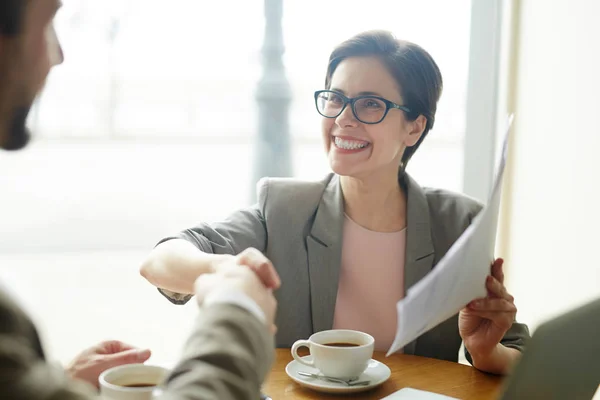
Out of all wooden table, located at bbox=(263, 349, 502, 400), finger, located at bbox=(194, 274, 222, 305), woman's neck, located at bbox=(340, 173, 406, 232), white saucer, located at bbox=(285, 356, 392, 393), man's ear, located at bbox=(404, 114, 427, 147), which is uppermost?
man's ear, located at bbox=(404, 114, 427, 147)

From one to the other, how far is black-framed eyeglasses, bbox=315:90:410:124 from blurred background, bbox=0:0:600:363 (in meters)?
1.17

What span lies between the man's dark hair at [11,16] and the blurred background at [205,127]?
2.42m

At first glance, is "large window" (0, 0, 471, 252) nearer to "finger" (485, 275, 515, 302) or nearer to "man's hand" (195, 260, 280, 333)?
"finger" (485, 275, 515, 302)

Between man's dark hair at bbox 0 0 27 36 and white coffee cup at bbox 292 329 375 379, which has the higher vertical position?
man's dark hair at bbox 0 0 27 36

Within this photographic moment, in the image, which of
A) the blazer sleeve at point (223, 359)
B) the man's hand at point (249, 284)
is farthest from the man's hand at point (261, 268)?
the blazer sleeve at point (223, 359)

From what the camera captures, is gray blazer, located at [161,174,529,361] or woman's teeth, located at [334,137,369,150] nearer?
gray blazer, located at [161,174,529,361]

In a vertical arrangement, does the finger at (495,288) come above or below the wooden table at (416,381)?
above

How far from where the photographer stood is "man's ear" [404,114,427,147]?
201 cm

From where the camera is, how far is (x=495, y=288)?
4.75 ft

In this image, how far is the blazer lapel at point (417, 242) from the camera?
1.83m

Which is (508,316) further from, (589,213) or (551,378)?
(589,213)

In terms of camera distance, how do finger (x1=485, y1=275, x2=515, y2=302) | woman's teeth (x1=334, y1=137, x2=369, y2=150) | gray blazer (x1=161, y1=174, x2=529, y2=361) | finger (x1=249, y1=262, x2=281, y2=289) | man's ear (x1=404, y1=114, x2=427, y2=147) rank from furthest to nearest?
man's ear (x1=404, y1=114, x2=427, y2=147)
woman's teeth (x1=334, y1=137, x2=369, y2=150)
gray blazer (x1=161, y1=174, x2=529, y2=361)
finger (x1=485, y1=275, x2=515, y2=302)
finger (x1=249, y1=262, x2=281, y2=289)

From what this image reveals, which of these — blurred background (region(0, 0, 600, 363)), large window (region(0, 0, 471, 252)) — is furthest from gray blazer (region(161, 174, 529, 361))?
large window (region(0, 0, 471, 252))

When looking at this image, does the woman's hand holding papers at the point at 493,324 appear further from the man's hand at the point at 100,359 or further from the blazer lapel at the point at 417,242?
the man's hand at the point at 100,359
